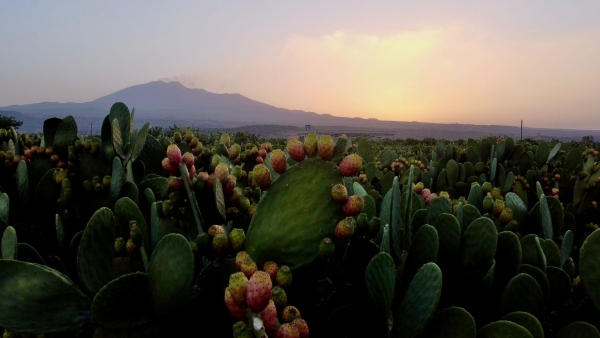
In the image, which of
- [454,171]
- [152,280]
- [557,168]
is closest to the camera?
[152,280]

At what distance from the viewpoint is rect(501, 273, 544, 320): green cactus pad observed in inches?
40.7

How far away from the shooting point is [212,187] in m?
1.15

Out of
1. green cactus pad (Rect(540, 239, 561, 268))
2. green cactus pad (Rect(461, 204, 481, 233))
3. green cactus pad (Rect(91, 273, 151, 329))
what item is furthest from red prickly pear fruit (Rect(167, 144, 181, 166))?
green cactus pad (Rect(540, 239, 561, 268))

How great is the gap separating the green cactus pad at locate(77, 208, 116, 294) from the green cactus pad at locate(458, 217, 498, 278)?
35.2 inches

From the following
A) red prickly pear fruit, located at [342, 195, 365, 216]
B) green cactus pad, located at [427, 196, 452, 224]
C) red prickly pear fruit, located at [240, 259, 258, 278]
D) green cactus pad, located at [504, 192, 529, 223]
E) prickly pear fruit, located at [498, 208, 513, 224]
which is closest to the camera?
red prickly pear fruit, located at [240, 259, 258, 278]

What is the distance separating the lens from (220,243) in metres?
0.95

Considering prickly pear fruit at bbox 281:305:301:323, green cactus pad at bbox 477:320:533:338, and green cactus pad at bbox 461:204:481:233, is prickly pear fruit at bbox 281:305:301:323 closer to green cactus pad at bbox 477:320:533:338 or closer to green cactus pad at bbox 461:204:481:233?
green cactus pad at bbox 477:320:533:338

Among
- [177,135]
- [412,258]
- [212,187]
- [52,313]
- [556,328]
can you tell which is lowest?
[556,328]

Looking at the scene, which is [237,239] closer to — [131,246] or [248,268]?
[248,268]

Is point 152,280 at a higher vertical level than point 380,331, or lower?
higher

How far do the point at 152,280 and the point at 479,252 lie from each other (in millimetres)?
799

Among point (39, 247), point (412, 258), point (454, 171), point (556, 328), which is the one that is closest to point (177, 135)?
point (39, 247)

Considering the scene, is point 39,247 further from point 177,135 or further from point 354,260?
point 354,260

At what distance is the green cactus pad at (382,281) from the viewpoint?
0.91m
